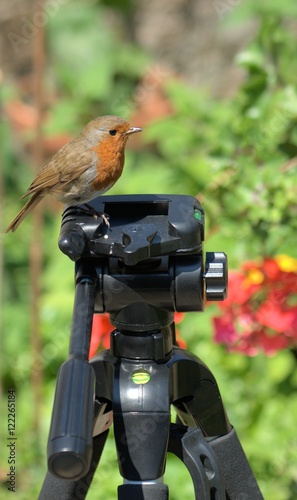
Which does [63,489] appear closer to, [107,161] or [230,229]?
[107,161]

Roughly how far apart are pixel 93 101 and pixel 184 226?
2.86m

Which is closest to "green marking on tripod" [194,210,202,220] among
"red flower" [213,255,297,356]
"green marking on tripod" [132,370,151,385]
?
"green marking on tripod" [132,370,151,385]

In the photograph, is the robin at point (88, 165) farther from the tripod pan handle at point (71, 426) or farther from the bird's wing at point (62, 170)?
the tripod pan handle at point (71, 426)

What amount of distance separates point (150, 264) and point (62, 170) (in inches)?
26.2

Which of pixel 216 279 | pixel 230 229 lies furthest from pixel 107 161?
pixel 216 279

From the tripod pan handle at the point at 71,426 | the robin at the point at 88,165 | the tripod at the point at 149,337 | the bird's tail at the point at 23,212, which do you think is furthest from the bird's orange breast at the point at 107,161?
the tripod pan handle at the point at 71,426

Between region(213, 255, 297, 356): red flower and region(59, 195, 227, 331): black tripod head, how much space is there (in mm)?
773

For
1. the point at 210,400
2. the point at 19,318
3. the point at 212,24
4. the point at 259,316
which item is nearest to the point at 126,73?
the point at 212,24

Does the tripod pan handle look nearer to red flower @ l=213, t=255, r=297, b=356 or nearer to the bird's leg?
the bird's leg

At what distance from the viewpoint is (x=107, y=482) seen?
2158 mm

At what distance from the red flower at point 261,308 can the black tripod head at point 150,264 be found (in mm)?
773

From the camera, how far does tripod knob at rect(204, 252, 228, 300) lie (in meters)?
1.23

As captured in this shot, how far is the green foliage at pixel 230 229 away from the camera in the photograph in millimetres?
2127

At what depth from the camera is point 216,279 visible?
123 cm
